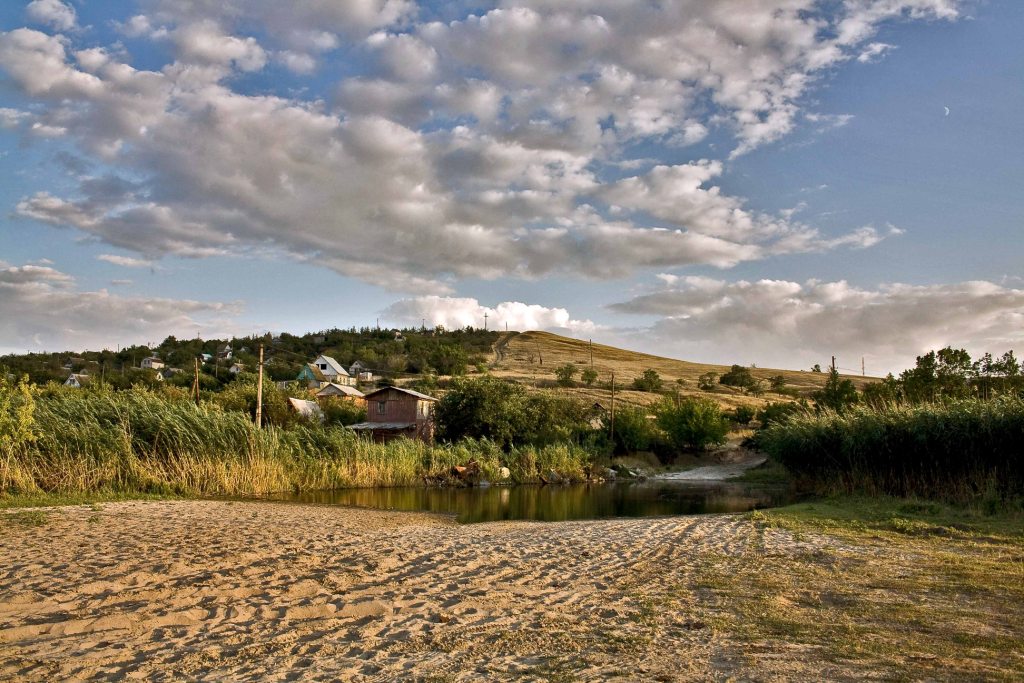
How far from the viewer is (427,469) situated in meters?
35.7

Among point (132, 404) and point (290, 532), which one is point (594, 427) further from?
point (290, 532)

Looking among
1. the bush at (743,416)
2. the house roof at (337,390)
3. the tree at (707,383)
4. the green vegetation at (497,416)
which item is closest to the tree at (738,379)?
the tree at (707,383)

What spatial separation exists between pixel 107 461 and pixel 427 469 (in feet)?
52.2

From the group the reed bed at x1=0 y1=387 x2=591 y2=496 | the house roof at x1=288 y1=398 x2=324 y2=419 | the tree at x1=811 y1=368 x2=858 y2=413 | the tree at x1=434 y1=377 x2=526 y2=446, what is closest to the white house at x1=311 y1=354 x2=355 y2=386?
the house roof at x1=288 y1=398 x2=324 y2=419

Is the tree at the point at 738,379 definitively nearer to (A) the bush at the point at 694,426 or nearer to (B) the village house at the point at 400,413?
(A) the bush at the point at 694,426

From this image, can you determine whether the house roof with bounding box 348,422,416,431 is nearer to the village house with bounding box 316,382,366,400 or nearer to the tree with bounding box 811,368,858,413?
the village house with bounding box 316,382,366,400

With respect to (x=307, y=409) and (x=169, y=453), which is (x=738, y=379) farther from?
(x=169, y=453)

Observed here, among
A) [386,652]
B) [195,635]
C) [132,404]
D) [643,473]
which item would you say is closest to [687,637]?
[386,652]

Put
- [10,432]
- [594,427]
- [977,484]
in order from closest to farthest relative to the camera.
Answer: [10,432], [977,484], [594,427]

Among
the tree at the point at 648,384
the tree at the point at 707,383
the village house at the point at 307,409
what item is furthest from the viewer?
the tree at the point at 707,383

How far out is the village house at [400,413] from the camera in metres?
48.4

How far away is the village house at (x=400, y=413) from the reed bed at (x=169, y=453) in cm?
1414

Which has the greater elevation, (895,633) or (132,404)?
(132,404)

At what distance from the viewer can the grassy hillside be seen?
82125mm
